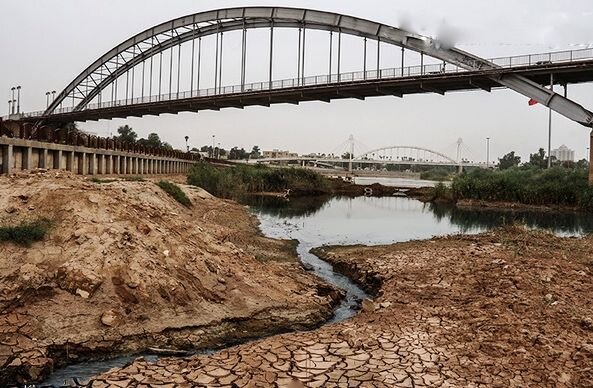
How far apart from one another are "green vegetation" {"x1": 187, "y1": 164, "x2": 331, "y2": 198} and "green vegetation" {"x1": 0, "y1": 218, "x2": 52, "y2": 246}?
107 ft

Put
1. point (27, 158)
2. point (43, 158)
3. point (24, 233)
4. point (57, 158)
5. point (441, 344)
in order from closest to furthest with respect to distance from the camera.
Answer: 1. point (441, 344)
2. point (24, 233)
3. point (27, 158)
4. point (43, 158)
5. point (57, 158)

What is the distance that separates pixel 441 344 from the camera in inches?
345

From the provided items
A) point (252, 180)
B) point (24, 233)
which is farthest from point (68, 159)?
point (252, 180)

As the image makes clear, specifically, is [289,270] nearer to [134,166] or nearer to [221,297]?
[221,297]

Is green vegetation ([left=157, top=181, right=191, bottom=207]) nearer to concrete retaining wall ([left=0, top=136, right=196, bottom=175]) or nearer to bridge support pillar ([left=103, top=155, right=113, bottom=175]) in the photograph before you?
concrete retaining wall ([left=0, top=136, right=196, bottom=175])

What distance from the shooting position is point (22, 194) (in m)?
12.7

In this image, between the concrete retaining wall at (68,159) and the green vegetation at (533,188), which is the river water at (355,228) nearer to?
the green vegetation at (533,188)

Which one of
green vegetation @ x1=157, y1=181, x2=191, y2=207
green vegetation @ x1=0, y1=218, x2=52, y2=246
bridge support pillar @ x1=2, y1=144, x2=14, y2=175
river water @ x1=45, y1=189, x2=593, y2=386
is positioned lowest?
river water @ x1=45, y1=189, x2=593, y2=386

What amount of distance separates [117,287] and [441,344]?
646 centimetres

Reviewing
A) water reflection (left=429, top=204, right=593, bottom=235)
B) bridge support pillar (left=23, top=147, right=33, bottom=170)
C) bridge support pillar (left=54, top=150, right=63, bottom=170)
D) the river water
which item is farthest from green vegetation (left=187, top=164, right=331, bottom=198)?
bridge support pillar (left=23, top=147, right=33, bottom=170)

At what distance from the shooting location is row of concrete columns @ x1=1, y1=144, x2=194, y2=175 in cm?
2075

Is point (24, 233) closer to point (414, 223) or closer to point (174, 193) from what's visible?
point (174, 193)

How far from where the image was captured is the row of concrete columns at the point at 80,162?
817 inches

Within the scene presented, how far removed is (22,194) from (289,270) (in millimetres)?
7654
